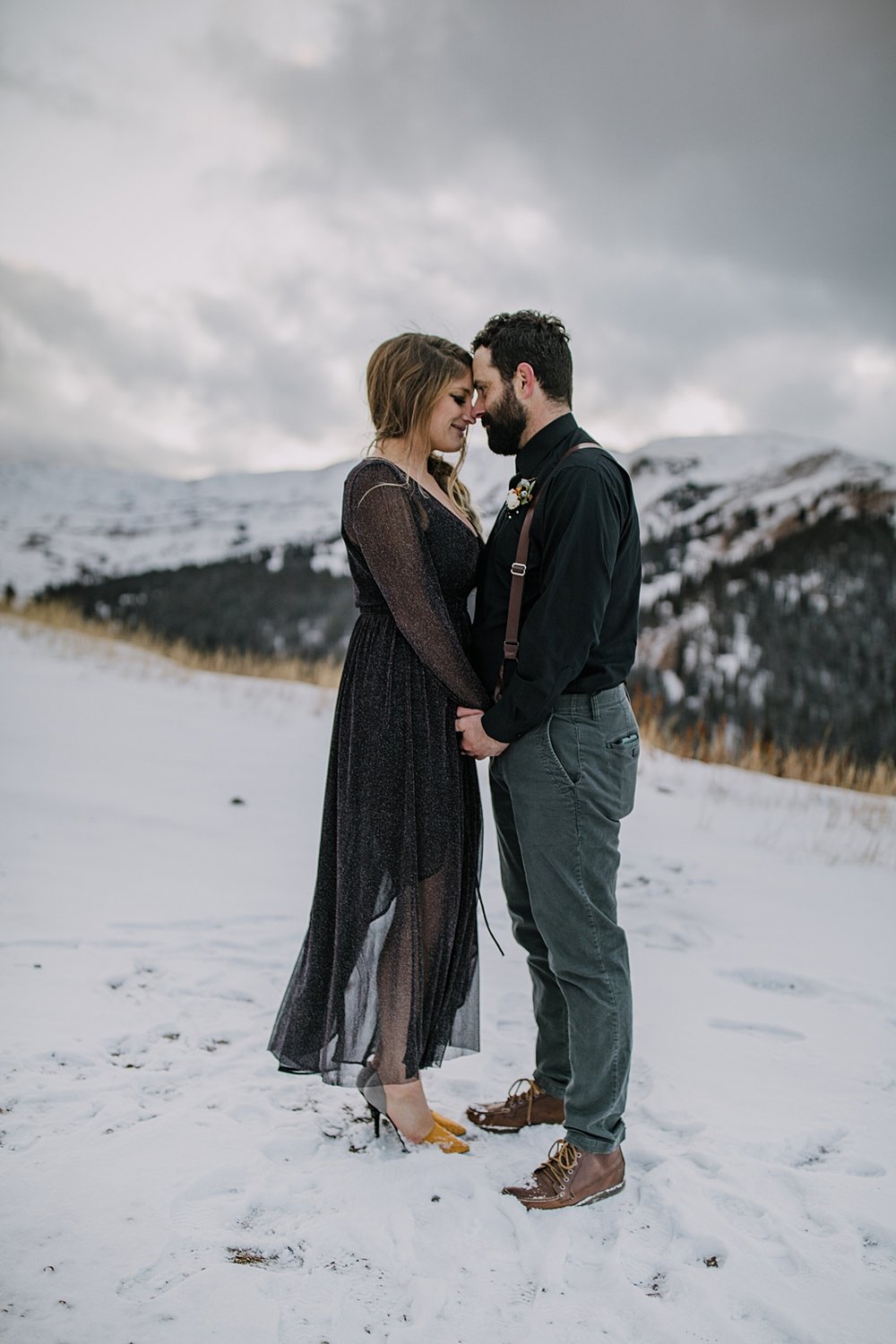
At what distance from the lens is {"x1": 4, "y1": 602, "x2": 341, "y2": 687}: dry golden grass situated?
Answer: 12.3 metres

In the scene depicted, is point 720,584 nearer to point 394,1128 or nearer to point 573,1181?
point 394,1128

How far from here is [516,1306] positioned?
5.94ft

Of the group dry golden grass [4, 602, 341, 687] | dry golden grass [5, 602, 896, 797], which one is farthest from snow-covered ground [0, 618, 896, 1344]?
A: dry golden grass [4, 602, 341, 687]

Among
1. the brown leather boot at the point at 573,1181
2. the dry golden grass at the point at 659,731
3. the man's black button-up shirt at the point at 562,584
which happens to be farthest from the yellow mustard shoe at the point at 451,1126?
the dry golden grass at the point at 659,731

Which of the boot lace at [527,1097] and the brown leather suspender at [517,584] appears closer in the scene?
the brown leather suspender at [517,584]

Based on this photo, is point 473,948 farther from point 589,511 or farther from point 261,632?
point 261,632

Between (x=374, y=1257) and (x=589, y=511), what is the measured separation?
1.74 meters

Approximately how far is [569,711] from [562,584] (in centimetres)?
33

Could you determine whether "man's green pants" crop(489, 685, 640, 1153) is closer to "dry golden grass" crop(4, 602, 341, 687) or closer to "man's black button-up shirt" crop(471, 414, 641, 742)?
"man's black button-up shirt" crop(471, 414, 641, 742)

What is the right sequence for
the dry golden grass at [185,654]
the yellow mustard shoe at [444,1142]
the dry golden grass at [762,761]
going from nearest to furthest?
the yellow mustard shoe at [444,1142]
the dry golden grass at [762,761]
the dry golden grass at [185,654]

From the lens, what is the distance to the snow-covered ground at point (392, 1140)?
5.88ft

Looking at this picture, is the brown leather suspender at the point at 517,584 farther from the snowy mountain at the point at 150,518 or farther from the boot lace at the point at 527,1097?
the snowy mountain at the point at 150,518

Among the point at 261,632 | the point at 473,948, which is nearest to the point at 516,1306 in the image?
the point at 473,948

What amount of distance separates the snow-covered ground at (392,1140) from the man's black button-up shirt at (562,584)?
1.18 m
